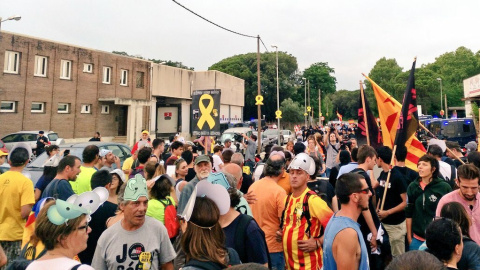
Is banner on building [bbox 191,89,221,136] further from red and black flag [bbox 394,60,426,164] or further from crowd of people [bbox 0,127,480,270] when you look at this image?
red and black flag [bbox 394,60,426,164]

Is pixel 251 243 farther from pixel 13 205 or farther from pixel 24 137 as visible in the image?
pixel 24 137

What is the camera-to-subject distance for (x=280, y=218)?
4.14 meters

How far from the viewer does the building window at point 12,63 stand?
25503mm

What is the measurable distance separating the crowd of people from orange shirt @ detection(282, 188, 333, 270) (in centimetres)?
1

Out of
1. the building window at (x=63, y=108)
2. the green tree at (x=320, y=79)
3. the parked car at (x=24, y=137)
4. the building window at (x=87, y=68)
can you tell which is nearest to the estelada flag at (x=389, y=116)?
the parked car at (x=24, y=137)

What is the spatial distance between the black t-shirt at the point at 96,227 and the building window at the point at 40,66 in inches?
1109

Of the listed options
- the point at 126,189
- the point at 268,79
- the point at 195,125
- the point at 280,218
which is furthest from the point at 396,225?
the point at 268,79

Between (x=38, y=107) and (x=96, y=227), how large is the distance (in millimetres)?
28369

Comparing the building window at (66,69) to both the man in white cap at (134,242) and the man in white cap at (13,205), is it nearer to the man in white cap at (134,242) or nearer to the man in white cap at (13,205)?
the man in white cap at (13,205)

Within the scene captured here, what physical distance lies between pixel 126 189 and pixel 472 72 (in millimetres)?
77775

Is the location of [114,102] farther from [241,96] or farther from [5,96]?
[241,96]

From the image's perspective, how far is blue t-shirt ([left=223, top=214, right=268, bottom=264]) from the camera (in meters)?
2.77

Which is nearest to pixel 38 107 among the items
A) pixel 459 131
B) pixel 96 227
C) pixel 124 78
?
pixel 124 78

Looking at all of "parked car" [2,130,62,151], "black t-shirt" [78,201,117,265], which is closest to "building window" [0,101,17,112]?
"parked car" [2,130,62,151]
